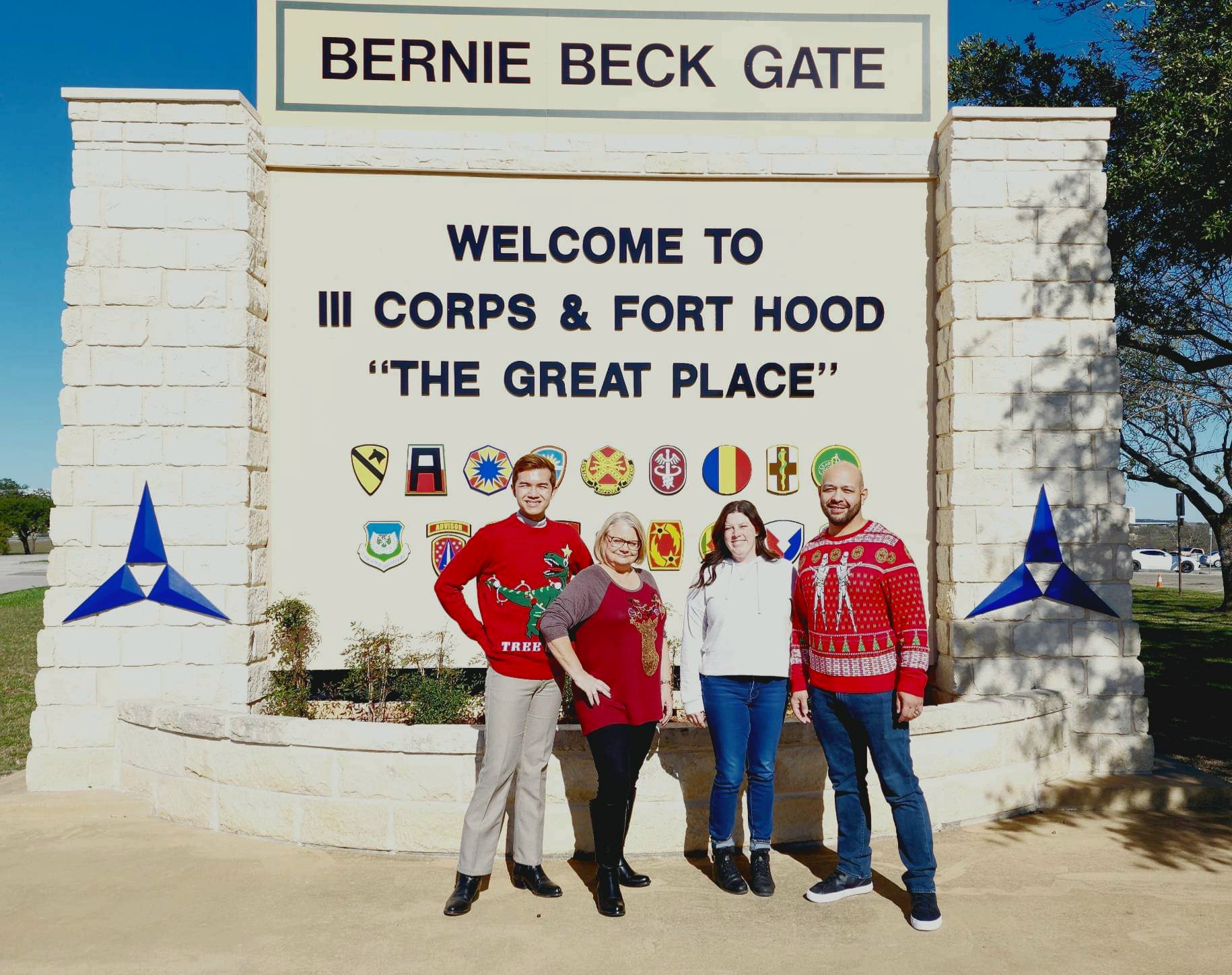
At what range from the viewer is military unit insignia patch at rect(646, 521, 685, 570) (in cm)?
680

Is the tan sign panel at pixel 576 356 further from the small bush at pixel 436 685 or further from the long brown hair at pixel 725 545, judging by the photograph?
the long brown hair at pixel 725 545

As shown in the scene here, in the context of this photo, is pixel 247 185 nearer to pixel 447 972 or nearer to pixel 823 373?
pixel 823 373

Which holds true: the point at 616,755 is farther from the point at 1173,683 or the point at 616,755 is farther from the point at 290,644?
the point at 1173,683

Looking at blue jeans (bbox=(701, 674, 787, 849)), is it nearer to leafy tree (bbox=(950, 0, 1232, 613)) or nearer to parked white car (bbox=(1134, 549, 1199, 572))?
leafy tree (bbox=(950, 0, 1232, 613))

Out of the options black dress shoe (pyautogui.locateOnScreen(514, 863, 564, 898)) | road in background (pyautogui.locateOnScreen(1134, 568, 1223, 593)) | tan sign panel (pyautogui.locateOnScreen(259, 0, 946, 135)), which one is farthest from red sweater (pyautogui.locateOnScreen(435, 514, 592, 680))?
road in background (pyautogui.locateOnScreen(1134, 568, 1223, 593))

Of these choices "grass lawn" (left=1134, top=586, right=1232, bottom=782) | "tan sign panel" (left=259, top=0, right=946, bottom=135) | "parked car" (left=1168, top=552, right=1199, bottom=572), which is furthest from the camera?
"parked car" (left=1168, top=552, right=1199, bottom=572)

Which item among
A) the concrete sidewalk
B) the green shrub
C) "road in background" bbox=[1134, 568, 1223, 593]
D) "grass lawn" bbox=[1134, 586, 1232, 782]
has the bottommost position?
the concrete sidewalk

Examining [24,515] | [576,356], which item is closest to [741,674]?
[576,356]

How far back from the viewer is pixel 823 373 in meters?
6.88

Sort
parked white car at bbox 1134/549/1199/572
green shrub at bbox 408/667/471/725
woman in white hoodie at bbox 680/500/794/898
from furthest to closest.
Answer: parked white car at bbox 1134/549/1199/572, green shrub at bbox 408/667/471/725, woman in white hoodie at bbox 680/500/794/898

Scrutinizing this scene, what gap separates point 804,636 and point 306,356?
13.8 feet

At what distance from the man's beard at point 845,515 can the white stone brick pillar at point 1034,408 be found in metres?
2.48

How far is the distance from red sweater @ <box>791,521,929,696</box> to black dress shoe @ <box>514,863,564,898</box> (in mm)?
1547

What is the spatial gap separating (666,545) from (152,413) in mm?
3595
